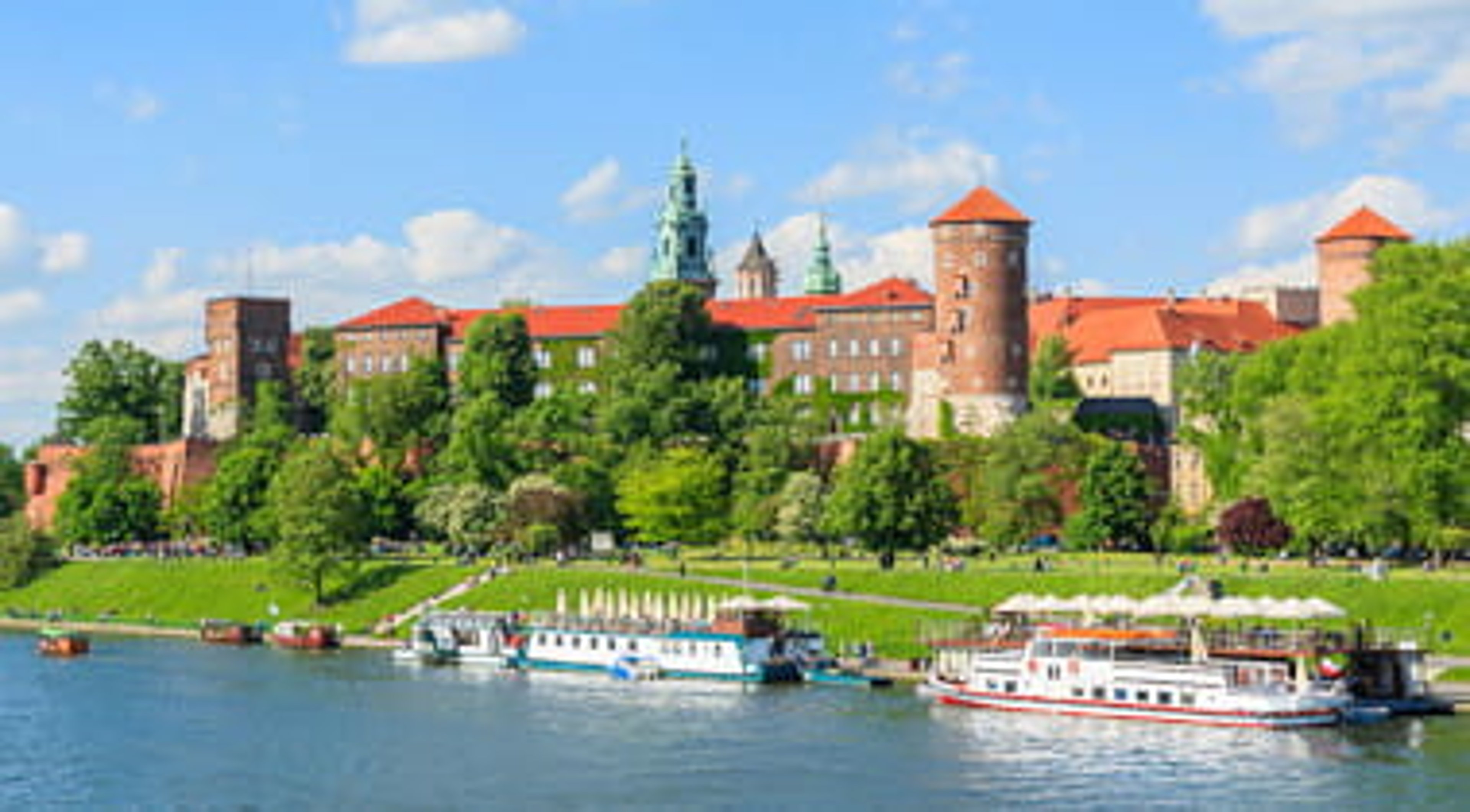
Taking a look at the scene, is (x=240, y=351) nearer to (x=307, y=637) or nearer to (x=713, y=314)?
(x=713, y=314)

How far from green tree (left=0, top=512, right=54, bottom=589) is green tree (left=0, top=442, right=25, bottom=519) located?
20.6 meters

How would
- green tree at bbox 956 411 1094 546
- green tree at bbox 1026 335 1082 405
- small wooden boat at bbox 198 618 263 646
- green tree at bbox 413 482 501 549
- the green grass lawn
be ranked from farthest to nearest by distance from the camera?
green tree at bbox 1026 335 1082 405 → green tree at bbox 413 482 501 549 → green tree at bbox 956 411 1094 546 → the green grass lawn → small wooden boat at bbox 198 618 263 646

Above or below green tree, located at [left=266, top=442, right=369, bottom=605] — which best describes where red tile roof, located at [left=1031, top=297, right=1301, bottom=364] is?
above

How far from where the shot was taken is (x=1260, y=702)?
66.2 m

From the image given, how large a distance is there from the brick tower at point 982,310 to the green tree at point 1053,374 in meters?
10.2

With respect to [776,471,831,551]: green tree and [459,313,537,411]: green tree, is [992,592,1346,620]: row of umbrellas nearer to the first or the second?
[776,471,831,551]: green tree

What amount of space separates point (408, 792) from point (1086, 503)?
54425 millimetres

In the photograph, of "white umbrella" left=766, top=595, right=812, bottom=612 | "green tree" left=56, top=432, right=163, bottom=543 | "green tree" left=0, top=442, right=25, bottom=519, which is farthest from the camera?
"green tree" left=0, top=442, right=25, bottom=519

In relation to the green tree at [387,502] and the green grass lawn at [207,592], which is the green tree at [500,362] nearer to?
the green tree at [387,502]

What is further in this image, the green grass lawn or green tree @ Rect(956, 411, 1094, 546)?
green tree @ Rect(956, 411, 1094, 546)

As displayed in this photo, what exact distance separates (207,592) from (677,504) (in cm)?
2407

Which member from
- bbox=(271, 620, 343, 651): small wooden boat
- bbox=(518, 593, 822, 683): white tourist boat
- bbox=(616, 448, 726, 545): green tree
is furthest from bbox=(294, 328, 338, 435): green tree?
bbox=(518, 593, 822, 683): white tourist boat

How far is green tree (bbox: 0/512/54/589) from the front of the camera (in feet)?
428

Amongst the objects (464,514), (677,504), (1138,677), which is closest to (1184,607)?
(1138,677)
